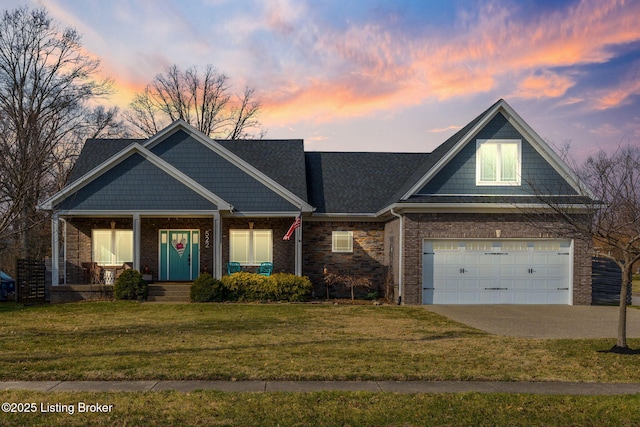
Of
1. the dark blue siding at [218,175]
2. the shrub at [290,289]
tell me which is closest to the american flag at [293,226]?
the dark blue siding at [218,175]

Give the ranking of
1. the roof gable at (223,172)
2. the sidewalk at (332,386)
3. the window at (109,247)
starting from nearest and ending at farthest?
the sidewalk at (332,386), the roof gable at (223,172), the window at (109,247)

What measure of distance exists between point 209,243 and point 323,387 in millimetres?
15672

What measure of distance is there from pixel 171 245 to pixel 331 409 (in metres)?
16.9

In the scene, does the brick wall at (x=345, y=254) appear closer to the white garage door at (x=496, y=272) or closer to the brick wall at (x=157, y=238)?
the brick wall at (x=157, y=238)

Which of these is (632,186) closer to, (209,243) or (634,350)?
(634,350)

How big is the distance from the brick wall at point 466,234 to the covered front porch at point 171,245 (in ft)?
15.9

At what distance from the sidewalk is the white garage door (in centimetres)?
1126

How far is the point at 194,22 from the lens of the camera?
1744 centimetres

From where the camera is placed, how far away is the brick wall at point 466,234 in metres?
19.2

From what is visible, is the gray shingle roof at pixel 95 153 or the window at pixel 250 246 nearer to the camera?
the window at pixel 250 246

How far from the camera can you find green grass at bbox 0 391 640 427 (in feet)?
20.7

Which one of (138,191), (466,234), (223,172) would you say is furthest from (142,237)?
(466,234)

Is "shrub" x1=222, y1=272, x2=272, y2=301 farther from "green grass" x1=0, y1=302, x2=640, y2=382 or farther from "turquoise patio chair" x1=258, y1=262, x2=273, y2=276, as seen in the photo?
"green grass" x1=0, y1=302, x2=640, y2=382

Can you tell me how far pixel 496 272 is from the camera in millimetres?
19516
